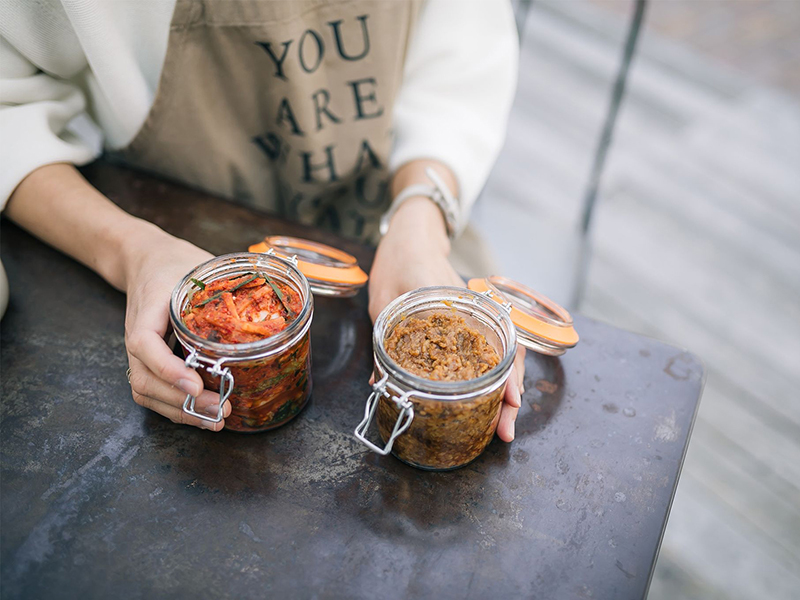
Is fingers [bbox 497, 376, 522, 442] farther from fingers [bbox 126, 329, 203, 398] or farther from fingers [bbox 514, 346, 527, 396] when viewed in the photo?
fingers [bbox 126, 329, 203, 398]

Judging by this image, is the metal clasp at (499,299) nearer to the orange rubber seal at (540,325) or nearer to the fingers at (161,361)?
the orange rubber seal at (540,325)

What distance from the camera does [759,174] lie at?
266 cm

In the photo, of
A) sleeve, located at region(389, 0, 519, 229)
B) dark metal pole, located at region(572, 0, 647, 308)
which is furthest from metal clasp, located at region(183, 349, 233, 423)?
dark metal pole, located at region(572, 0, 647, 308)

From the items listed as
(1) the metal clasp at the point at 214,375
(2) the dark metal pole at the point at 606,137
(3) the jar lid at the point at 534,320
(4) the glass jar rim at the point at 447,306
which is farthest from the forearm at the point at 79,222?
(2) the dark metal pole at the point at 606,137

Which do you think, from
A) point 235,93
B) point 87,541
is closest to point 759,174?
point 235,93

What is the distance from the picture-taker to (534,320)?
0.81 m

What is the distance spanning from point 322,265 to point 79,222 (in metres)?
0.39

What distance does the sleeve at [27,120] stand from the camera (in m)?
0.92

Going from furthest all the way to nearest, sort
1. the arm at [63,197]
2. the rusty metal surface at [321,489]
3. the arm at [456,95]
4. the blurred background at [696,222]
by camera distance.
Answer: the blurred background at [696,222] < the arm at [456,95] < the arm at [63,197] < the rusty metal surface at [321,489]

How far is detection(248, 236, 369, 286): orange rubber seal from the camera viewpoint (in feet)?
2.71

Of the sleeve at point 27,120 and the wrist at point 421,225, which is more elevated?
the sleeve at point 27,120

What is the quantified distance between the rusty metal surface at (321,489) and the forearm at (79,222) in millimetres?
83

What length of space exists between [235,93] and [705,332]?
1.82 m

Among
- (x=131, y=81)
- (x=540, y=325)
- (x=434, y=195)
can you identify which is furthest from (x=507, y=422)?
(x=131, y=81)
